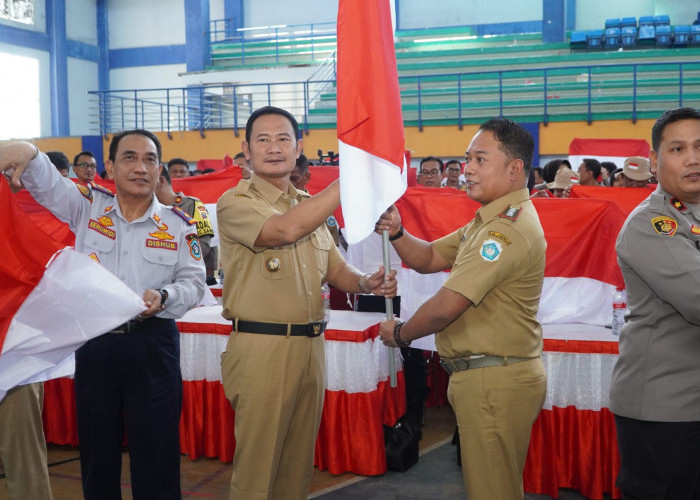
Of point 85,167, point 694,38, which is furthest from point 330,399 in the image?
point 694,38

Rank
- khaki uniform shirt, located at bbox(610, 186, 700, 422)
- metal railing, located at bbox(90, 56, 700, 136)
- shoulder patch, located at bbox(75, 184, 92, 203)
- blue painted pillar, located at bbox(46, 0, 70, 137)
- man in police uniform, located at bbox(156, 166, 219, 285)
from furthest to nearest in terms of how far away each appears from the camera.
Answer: blue painted pillar, located at bbox(46, 0, 70, 137), metal railing, located at bbox(90, 56, 700, 136), man in police uniform, located at bbox(156, 166, 219, 285), shoulder patch, located at bbox(75, 184, 92, 203), khaki uniform shirt, located at bbox(610, 186, 700, 422)

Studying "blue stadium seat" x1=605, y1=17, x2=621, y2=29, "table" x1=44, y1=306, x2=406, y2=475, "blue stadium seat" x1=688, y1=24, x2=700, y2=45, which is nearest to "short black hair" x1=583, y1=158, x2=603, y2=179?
"table" x1=44, y1=306, x2=406, y2=475

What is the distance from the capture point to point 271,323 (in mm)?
2312

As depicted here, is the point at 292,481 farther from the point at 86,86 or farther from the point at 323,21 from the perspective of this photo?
the point at 86,86

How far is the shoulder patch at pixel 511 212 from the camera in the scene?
217 cm

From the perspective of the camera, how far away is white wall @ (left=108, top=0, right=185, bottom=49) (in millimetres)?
18828

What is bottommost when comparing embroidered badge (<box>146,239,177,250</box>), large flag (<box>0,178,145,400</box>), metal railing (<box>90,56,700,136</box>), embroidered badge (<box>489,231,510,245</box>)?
large flag (<box>0,178,145,400</box>)

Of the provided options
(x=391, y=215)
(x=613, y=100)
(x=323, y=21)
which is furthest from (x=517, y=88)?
(x=391, y=215)

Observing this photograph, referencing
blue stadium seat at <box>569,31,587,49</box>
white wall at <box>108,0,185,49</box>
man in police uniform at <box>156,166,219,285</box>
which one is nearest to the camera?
man in police uniform at <box>156,166,219,285</box>

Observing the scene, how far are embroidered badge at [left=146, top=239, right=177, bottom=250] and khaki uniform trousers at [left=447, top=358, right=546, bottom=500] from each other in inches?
47.7

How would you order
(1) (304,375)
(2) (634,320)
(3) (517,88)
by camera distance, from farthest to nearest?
1. (3) (517,88)
2. (1) (304,375)
3. (2) (634,320)

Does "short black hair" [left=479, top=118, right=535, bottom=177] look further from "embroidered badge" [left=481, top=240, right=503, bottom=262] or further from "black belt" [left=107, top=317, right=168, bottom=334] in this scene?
"black belt" [left=107, top=317, right=168, bottom=334]

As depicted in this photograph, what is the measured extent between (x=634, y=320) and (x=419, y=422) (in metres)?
2.41

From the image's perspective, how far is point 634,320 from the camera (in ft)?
6.34
